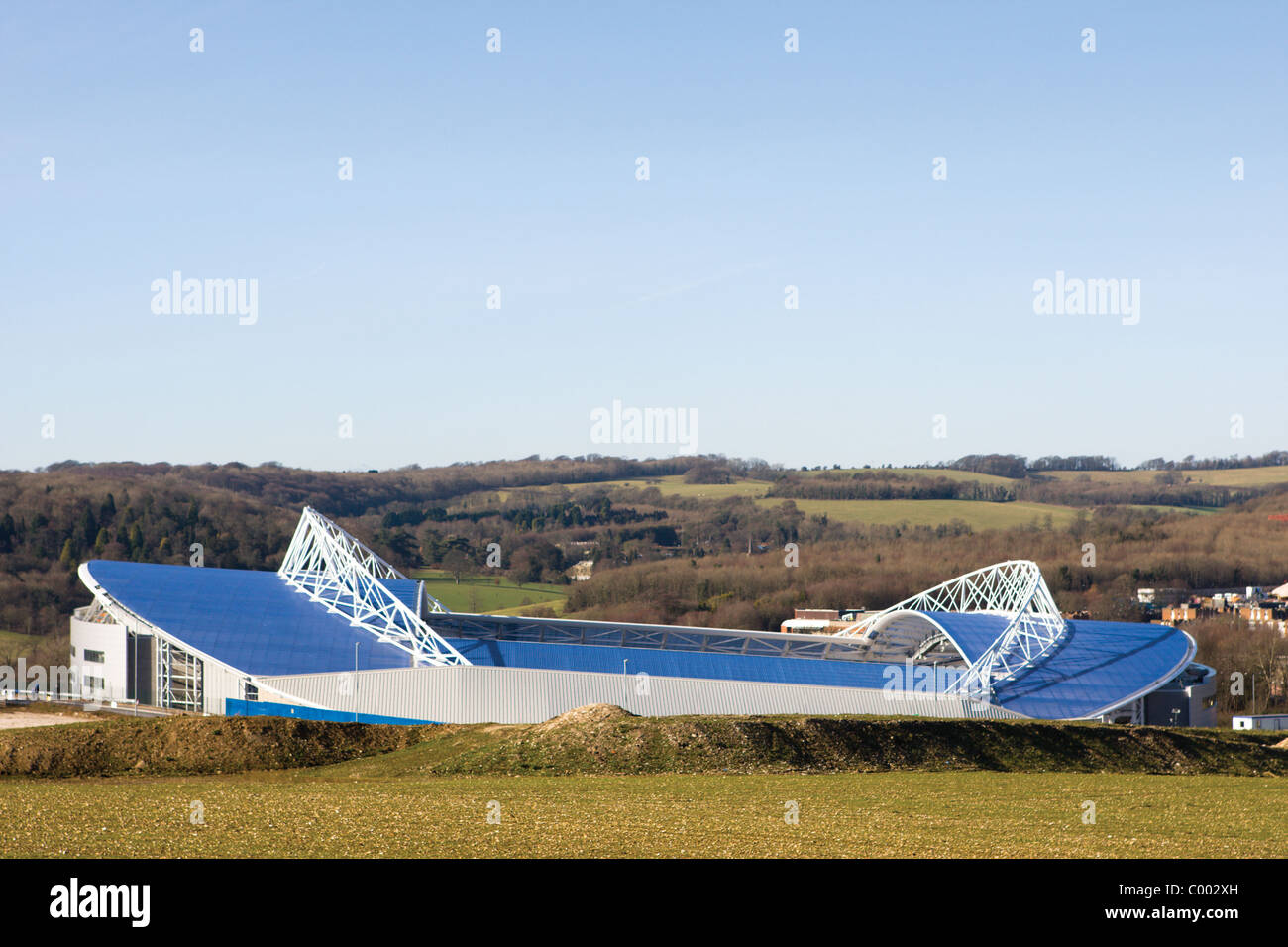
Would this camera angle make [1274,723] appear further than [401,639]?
Yes

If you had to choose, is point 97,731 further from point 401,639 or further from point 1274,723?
point 1274,723

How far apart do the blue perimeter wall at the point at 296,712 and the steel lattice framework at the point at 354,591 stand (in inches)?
193

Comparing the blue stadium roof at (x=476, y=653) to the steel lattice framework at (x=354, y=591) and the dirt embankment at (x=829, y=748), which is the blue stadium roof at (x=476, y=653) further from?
the dirt embankment at (x=829, y=748)

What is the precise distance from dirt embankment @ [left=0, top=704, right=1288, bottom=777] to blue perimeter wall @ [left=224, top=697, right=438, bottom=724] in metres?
8.50

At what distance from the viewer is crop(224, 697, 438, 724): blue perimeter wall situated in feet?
172

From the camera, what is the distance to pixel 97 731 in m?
39.3

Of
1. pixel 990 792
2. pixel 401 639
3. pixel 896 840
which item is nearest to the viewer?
pixel 896 840

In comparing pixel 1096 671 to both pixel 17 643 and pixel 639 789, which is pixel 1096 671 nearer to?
pixel 639 789

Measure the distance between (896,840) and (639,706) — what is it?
3475 centimetres

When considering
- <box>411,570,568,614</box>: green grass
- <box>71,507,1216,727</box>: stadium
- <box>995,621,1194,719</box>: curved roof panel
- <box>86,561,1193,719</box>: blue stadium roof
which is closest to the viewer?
<box>71,507,1216,727</box>: stadium

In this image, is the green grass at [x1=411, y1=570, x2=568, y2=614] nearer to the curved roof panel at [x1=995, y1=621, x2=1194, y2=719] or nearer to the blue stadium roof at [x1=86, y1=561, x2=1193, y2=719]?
the blue stadium roof at [x1=86, y1=561, x2=1193, y2=719]

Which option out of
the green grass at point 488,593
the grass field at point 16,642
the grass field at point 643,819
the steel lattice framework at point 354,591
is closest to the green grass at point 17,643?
the grass field at point 16,642

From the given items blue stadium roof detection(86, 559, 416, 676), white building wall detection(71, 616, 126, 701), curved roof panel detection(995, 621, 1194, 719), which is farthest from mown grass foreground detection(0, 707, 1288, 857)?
white building wall detection(71, 616, 126, 701)
